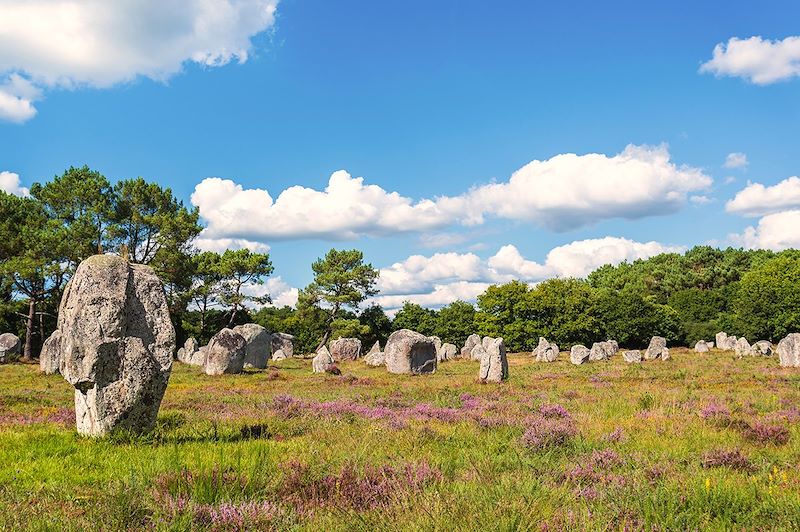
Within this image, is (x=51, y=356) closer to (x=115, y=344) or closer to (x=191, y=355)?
(x=191, y=355)

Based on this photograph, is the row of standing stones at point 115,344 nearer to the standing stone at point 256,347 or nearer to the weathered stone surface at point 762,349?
the standing stone at point 256,347

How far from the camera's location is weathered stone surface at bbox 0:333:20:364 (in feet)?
129

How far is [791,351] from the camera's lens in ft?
104

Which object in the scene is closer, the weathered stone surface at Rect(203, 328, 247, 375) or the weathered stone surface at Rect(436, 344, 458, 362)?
the weathered stone surface at Rect(203, 328, 247, 375)

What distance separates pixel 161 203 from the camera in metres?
55.8

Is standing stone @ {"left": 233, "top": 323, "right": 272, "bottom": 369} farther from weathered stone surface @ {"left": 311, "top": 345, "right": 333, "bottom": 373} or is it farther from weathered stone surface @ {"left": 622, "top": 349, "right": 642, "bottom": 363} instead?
weathered stone surface @ {"left": 622, "top": 349, "right": 642, "bottom": 363}

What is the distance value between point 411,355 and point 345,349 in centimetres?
2211

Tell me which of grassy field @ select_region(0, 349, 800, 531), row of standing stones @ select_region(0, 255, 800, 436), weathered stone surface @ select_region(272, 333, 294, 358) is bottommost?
weathered stone surface @ select_region(272, 333, 294, 358)

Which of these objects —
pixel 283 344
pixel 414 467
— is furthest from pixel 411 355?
pixel 283 344

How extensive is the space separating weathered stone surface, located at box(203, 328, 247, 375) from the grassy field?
46.8 feet

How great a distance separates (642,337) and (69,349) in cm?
7278

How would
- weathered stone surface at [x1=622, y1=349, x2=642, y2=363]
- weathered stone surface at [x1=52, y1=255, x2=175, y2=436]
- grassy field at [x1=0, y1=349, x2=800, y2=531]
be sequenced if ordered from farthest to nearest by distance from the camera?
weathered stone surface at [x1=622, y1=349, x2=642, y2=363] < weathered stone surface at [x1=52, y1=255, x2=175, y2=436] < grassy field at [x1=0, y1=349, x2=800, y2=531]

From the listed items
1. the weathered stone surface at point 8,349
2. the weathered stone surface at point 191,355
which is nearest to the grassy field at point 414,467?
the weathered stone surface at point 191,355

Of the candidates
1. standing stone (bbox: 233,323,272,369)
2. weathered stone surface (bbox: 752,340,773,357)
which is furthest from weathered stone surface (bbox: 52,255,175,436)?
weathered stone surface (bbox: 752,340,773,357)
